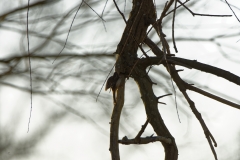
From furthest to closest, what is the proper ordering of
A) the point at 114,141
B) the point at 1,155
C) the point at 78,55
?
the point at 1,155 → the point at 78,55 → the point at 114,141

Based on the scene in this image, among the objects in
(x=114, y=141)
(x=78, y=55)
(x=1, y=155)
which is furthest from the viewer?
(x=1, y=155)

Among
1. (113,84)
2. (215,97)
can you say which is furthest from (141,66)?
(215,97)

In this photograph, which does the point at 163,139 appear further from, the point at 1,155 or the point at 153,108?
the point at 1,155

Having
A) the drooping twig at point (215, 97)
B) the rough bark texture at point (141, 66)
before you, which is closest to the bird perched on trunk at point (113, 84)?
the rough bark texture at point (141, 66)

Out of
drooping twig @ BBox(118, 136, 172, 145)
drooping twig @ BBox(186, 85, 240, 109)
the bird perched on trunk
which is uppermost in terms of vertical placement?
drooping twig @ BBox(186, 85, 240, 109)

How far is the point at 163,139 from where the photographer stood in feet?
4.04

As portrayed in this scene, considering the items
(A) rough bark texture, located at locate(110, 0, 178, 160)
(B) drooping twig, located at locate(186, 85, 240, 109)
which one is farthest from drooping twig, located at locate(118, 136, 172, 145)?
(B) drooping twig, located at locate(186, 85, 240, 109)

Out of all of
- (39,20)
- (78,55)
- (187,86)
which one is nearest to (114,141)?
(187,86)

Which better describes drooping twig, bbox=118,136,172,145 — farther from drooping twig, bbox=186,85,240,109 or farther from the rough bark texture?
drooping twig, bbox=186,85,240,109

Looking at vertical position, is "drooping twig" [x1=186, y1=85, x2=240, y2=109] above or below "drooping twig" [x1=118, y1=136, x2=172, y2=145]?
above

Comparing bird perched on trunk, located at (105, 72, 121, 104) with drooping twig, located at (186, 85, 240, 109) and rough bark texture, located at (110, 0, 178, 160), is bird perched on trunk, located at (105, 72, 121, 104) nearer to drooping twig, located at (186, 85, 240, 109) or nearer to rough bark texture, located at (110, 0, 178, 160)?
rough bark texture, located at (110, 0, 178, 160)

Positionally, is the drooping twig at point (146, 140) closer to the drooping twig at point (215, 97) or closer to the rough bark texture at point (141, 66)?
the rough bark texture at point (141, 66)

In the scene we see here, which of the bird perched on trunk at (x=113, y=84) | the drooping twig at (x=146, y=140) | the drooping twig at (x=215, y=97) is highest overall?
the drooping twig at (x=215, y=97)

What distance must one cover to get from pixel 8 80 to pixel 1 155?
0.75 metres
